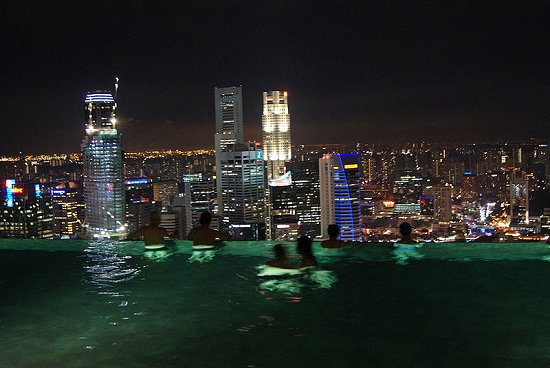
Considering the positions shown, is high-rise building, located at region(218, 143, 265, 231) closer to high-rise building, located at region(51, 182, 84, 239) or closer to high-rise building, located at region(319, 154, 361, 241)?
high-rise building, located at region(319, 154, 361, 241)

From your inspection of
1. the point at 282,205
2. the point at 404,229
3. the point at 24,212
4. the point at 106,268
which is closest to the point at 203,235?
the point at 106,268

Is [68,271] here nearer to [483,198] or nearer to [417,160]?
[483,198]

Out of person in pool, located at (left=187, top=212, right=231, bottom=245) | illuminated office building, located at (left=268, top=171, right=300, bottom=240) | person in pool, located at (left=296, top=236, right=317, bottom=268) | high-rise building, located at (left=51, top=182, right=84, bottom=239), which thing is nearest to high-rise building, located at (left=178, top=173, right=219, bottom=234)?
illuminated office building, located at (left=268, top=171, right=300, bottom=240)

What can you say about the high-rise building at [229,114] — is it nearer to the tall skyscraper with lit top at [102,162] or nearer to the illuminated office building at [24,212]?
the tall skyscraper with lit top at [102,162]

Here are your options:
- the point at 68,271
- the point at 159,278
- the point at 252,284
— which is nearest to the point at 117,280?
the point at 159,278

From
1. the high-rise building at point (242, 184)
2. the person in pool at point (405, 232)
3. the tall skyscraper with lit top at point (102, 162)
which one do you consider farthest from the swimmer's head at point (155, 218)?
the tall skyscraper with lit top at point (102, 162)

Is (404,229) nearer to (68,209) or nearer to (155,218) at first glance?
(155,218)
